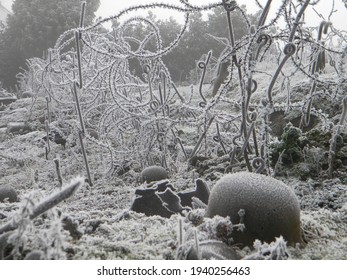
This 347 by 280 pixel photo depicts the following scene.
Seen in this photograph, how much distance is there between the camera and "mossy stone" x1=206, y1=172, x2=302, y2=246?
146 cm

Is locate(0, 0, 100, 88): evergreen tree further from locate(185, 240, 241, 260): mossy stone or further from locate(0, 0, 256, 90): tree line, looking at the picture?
locate(185, 240, 241, 260): mossy stone

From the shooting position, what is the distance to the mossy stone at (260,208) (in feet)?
Answer: 4.79

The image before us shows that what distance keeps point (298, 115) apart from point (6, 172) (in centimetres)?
347

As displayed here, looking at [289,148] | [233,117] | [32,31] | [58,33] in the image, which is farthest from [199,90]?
[32,31]

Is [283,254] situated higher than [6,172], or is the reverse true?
[283,254]

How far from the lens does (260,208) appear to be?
1479 millimetres

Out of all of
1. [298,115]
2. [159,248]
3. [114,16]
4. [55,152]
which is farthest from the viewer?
[55,152]

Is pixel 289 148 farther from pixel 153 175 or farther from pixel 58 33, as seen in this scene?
pixel 58 33

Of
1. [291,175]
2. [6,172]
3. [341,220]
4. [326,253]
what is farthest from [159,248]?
[6,172]

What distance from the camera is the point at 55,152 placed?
16.8 feet

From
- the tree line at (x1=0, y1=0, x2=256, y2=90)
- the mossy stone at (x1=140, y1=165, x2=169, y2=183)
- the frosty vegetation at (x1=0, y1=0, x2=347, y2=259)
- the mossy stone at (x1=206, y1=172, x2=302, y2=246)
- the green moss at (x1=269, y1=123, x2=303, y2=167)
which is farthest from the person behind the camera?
the tree line at (x1=0, y1=0, x2=256, y2=90)

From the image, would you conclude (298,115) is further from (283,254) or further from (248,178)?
(283,254)

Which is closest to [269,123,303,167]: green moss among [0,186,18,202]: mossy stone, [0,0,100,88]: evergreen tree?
[0,186,18,202]: mossy stone

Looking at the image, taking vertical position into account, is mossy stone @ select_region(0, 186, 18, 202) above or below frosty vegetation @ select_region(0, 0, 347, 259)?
below
